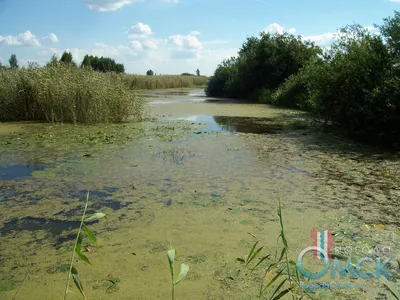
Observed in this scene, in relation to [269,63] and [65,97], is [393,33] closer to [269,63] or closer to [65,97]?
[65,97]

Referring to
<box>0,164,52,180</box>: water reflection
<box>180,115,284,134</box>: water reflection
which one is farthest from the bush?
<box>0,164,52,180</box>: water reflection

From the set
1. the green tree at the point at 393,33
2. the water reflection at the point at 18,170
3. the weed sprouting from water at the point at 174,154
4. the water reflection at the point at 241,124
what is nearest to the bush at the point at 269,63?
the water reflection at the point at 241,124

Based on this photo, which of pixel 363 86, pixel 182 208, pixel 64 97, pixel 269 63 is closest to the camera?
pixel 182 208

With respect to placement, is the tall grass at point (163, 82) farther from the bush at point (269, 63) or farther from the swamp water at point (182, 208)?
the swamp water at point (182, 208)

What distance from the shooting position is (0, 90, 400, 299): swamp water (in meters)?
2.61

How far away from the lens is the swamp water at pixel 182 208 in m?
2.61

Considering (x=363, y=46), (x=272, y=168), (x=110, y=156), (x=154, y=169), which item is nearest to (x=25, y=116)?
(x=110, y=156)

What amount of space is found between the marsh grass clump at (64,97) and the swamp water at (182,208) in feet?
9.19

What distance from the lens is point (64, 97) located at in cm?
1066

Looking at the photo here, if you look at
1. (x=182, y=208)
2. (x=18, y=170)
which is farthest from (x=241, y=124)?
(x=182, y=208)

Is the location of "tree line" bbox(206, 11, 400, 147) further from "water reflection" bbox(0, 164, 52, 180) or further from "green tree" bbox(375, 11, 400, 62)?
"water reflection" bbox(0, 164, 52, 180)

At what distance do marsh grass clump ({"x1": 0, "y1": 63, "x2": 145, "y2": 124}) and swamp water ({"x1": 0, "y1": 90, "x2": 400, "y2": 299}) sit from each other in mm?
2801

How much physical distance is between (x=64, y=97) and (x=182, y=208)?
7899mm

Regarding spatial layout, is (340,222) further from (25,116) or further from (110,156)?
(25,116)
